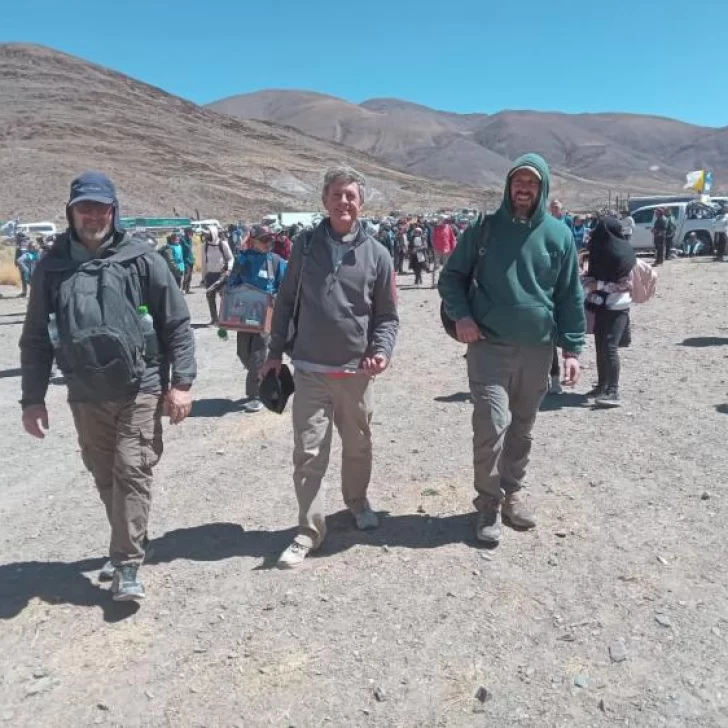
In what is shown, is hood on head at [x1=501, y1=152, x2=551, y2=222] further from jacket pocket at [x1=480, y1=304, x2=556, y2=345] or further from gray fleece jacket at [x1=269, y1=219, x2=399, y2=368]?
gray fleece jacket at [x1=269, y1=219, x2=399, y2=368]

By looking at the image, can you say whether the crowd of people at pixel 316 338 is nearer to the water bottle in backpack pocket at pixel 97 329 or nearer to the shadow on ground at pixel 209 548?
the water bottle in backpack pocket at pixel 97 329

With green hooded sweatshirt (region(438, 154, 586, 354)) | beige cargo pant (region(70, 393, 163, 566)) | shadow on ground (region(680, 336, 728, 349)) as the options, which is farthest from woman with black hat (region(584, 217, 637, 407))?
beige cargo pant (region(70, 393, 163, 566))

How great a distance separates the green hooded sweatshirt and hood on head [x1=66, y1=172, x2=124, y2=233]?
1.62 m

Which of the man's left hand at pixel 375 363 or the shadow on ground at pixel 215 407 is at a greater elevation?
the man's left hand at pixel 375 363

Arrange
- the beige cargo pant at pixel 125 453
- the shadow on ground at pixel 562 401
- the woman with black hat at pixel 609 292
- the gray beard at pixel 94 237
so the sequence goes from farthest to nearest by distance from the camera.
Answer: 1. the shadow on ground at pixel 562 401
2. the woman with black hat at pixel 609 292
3. the beige cargo pant at pixel 125 453
4. the gray beard at pixel 94 237

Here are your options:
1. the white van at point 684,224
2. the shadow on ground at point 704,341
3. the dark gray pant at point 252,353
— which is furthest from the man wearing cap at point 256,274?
the white van at point 684,224

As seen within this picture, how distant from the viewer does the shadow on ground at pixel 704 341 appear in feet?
30.7

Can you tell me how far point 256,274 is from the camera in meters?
7.00

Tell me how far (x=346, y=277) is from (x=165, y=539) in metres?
1.81

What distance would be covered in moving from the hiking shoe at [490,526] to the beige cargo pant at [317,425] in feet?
2.47

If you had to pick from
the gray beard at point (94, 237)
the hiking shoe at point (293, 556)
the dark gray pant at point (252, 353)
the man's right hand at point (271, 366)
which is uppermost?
the gray beard at point (94, 237)

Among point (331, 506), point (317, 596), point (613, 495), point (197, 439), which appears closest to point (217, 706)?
point (317, 596)

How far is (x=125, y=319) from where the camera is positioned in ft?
10.8

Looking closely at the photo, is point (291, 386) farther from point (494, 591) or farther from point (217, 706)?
point (217, 706)
